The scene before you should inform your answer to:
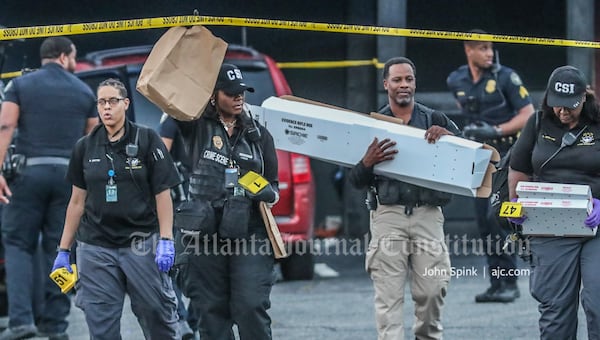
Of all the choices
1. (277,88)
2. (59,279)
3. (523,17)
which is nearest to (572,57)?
(523,17)

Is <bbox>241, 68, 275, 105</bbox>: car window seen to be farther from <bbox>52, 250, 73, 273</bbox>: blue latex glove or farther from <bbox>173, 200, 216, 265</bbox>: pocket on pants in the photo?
<bbox>173, 200, 216, 265</bbox>: pocket on pants

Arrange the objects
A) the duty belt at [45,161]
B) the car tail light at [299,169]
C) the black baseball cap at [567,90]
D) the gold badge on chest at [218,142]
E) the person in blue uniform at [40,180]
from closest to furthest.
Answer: the black baseball cap at [567,90]
the gold badge on chest at [218,142]
the person in blue uniform at [40,180]
the duty belt at [45,161]
the car tail light at [299,169]

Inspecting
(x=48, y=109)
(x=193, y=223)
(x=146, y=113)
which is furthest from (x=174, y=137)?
(x=146, y=113)

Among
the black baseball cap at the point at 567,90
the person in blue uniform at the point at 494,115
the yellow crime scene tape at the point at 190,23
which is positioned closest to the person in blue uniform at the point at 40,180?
the yellow crime scene tape at the point at 190,23

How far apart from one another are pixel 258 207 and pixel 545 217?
1578 millimetres

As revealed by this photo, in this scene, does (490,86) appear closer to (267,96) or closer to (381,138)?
(267,96)

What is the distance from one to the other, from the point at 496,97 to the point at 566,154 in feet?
10.5

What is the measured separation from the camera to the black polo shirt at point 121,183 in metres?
7.16

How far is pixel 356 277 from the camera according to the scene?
40.0 feet

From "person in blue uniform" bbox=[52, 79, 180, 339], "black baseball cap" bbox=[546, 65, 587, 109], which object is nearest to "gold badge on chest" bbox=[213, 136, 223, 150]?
"person in blue uniform" bbox=[52, 79, 180, 339]

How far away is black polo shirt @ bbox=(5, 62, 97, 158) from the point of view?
9062 mm

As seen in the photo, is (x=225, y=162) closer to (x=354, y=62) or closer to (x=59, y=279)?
(x=59, y=279)

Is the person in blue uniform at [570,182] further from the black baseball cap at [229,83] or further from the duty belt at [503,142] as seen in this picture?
the duty belt at [503,142]

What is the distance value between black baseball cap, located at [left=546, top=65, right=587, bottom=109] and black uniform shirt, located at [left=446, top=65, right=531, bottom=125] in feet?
10.4
